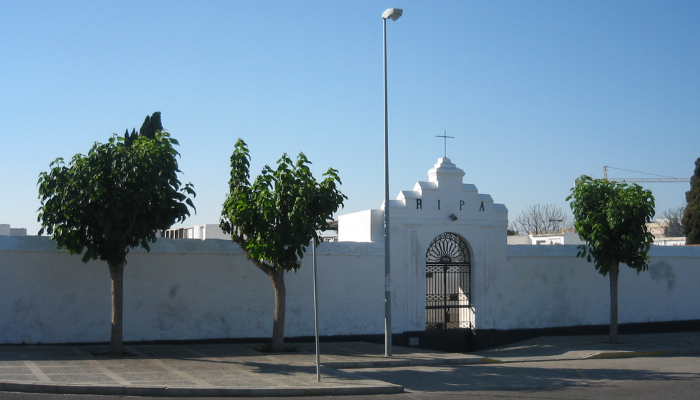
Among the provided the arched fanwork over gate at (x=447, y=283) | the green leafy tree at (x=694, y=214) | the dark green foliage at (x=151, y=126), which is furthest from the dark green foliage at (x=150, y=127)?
the green leafy tree at (x=694, y=214)

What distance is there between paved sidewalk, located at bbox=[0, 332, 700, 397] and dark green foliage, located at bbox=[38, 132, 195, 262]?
87.6 inches

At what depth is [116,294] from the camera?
13.5m

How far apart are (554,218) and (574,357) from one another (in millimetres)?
54412

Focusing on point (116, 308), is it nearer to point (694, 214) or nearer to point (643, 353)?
point (643, 353)

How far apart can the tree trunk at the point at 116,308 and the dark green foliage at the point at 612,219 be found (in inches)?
476

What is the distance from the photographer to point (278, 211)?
14195mm

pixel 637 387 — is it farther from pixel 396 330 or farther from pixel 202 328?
pixel 202 328

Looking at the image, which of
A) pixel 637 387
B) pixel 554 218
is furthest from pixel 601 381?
pixel 554 218

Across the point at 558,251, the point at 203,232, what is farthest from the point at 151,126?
the point at 558,251

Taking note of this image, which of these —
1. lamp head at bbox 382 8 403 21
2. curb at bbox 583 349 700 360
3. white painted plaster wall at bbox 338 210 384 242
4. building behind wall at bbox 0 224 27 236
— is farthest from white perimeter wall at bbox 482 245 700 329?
building behind wall at bbox 0 224 27 236

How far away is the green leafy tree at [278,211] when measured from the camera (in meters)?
13.9

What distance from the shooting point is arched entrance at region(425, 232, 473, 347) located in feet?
61.6

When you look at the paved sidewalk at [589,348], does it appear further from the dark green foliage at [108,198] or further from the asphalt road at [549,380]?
the dark green foliage at [108,198]

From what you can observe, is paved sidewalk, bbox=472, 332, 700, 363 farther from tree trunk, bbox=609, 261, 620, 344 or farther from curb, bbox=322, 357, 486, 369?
curb, bbox=322, 357, 486, 369
